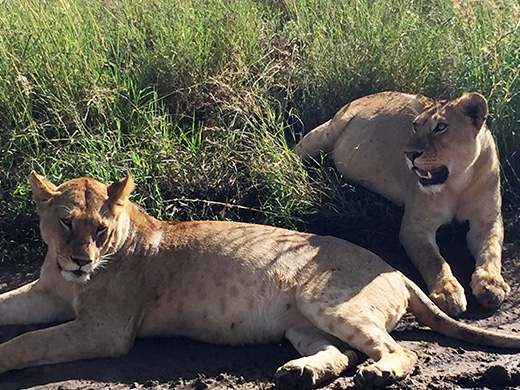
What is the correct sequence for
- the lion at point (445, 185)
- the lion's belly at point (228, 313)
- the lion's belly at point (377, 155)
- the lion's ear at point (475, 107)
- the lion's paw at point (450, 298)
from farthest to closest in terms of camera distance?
the lion's belly at point (377, 155) → the lion's ear at point (475, 107) → the lion at point (445, 185) → the lion's paw at point (450, 298) → the lion's belly at point (228, 313)

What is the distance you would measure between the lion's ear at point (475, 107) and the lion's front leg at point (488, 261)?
57cm

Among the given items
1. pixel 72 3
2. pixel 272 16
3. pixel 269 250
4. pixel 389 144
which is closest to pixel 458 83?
pixel 389 144

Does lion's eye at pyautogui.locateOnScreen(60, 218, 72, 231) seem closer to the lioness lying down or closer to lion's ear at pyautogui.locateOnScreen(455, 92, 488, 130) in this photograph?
the lioness lying down

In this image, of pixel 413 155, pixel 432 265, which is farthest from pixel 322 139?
pixel 432 265

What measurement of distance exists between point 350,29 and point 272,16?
93 cm

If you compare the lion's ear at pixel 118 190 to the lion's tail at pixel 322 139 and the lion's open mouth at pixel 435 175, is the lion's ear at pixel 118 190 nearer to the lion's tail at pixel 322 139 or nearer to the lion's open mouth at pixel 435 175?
the lion's open mouth at pixel 435 175

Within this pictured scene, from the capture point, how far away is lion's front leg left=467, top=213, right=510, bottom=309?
14.4 feet

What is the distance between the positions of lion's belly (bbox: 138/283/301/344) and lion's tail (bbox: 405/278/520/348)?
569 millimetres

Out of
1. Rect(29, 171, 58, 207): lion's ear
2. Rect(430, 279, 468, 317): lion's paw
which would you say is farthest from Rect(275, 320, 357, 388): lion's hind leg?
Result: Rect(29, 171, 58, 207): lion's ear

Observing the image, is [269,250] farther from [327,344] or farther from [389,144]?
[389,144]

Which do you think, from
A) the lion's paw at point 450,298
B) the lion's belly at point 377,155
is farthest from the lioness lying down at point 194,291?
the lion's belly at point 377,155

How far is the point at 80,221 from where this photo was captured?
12.3ft

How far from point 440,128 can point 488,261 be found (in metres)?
0.78

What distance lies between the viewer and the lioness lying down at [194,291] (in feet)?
12.3
